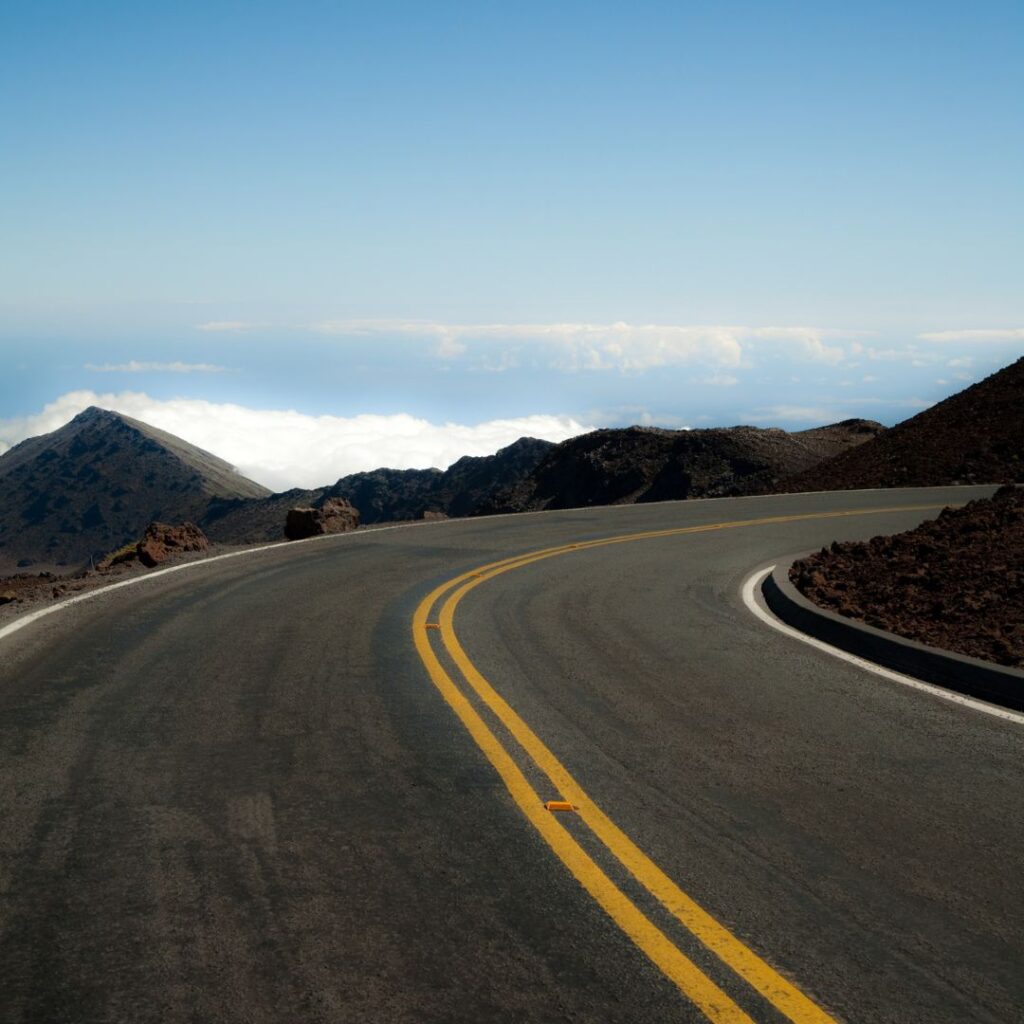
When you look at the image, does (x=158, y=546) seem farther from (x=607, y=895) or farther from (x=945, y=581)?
(x=607, y=895)

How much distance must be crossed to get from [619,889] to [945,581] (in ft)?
26.5

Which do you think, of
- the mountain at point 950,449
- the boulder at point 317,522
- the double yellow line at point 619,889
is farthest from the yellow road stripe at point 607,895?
the mountain at point 950,449

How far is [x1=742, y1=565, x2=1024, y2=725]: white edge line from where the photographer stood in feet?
24.1

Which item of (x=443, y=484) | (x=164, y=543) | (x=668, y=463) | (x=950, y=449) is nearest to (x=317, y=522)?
(x=164, y=543)

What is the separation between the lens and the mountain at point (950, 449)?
29891 millimetres

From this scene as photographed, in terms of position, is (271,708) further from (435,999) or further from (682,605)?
(682,605)

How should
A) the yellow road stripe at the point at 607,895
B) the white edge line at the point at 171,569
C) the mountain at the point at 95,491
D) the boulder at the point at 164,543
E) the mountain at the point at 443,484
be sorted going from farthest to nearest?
the mountain at the point at 95,491 → the mountain at the point at 443,484 → the boulder at the point at 164,543 → the white edge line at the point at 171,569 → the yellow road stripe at the point at 607,895

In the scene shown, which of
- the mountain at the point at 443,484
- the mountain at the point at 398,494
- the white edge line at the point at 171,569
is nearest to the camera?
the white edge line at the point at 171,569

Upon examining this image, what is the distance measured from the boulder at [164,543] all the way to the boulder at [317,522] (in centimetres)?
190

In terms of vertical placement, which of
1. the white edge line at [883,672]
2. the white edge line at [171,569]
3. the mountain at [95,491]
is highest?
the mountain at [95,491]

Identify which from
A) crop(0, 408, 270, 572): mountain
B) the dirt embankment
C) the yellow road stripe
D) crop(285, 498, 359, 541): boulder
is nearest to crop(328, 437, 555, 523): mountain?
crop(0, 408, 270, 572): mountain

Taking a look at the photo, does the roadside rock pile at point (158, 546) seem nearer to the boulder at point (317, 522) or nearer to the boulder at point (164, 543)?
the boulder at point (164, 543)

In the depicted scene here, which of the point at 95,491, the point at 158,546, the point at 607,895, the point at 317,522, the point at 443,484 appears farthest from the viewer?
the point at 95,491

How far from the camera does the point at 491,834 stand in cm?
480
